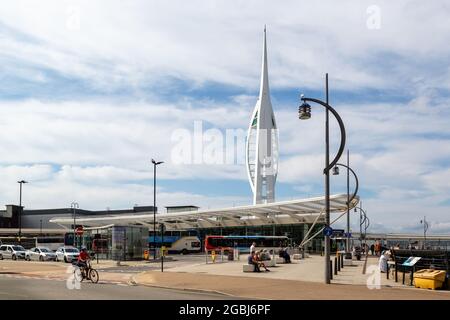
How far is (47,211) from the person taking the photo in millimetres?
147125

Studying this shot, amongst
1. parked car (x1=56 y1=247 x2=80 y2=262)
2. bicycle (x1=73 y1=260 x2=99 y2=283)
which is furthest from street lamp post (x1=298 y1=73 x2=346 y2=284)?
parked car (x1=56 y1=247 x2=80 y2=262)

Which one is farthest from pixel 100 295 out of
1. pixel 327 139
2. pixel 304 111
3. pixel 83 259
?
pixel 327 139

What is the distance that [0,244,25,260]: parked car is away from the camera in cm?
5828

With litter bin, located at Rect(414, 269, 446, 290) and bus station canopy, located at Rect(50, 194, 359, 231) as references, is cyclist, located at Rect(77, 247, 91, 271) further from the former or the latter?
bus station canopy, located at Rect(50, 194, 359, 231)

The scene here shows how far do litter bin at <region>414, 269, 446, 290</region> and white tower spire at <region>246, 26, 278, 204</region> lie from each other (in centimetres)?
11583

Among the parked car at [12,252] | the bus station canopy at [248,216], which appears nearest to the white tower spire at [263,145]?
the bus station canopy at [248,216]

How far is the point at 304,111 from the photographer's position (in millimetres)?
23109

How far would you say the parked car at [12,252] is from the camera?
58.3 meters

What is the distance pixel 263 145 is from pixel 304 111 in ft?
393

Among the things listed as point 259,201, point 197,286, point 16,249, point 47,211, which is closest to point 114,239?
point 16,249

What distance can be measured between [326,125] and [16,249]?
4575 cm

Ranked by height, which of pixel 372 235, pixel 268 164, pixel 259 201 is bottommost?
pixel 372 235

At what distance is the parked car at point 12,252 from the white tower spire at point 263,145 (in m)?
83.2

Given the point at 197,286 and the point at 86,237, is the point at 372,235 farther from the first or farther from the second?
the point at 197,286
